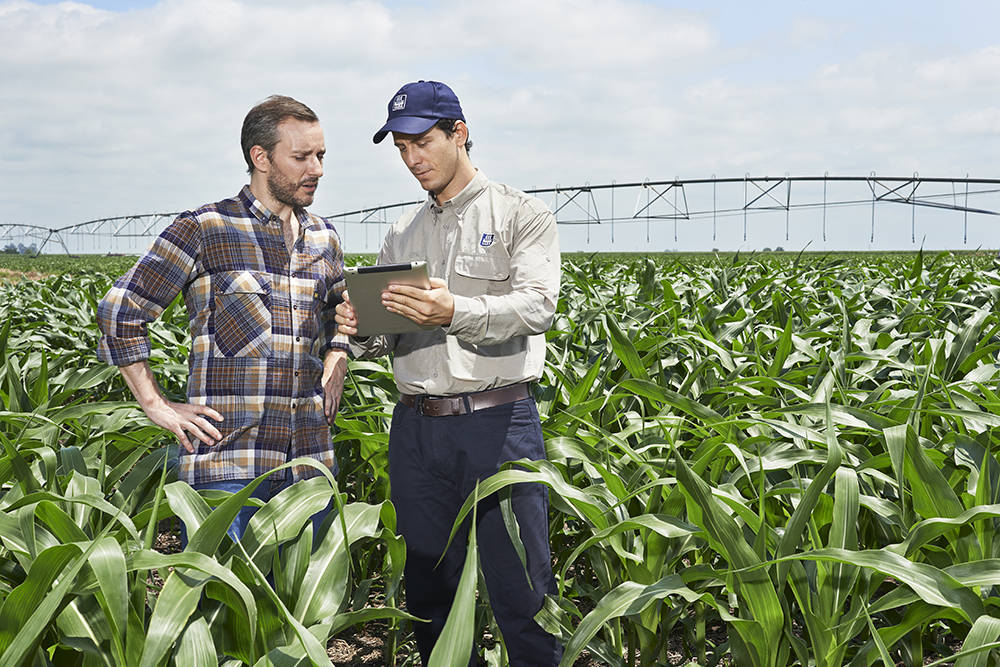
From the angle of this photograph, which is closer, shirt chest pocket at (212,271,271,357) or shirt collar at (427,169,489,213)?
shirt chest pocket at (212,271,271,357)

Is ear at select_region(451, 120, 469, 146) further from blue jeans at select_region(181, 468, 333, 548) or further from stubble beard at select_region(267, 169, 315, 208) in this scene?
blue jeans at select_region(181, 468, 333, 548)

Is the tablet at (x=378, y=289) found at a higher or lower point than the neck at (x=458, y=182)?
lower

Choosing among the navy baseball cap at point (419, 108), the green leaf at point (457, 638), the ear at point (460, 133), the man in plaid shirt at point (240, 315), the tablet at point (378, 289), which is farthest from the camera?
the ear at point (460, 133)

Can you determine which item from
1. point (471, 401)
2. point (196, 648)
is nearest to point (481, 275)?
point (471, 401)

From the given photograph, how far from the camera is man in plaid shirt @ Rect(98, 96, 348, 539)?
2002 mm

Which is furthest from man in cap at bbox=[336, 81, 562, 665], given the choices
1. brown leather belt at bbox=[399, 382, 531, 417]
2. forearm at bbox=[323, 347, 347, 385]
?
forearm at bbox=[323, 347, 347, 385]

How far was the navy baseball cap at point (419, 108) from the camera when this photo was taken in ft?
6.93

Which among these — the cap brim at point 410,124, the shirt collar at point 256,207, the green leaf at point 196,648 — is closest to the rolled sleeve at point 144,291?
the shirt collar at point 256,207

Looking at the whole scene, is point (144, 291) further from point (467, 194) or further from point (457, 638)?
point (457, 638)

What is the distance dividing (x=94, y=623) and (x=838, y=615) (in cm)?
130

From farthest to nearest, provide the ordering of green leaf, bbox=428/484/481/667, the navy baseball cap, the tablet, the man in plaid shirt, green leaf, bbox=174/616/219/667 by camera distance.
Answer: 1. the navy baseball cap
2. the man in plaid shirt
3. the tablet
4. green leaf, bbox=174/616/219/667
5. green leaf, bbox=428/484/481/667

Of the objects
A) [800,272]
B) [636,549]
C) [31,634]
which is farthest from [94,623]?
[800,272]

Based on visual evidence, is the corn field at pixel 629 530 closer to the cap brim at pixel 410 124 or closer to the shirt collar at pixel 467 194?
the shirt collar at pixel 467 194

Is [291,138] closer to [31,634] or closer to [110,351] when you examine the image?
[110,351]
